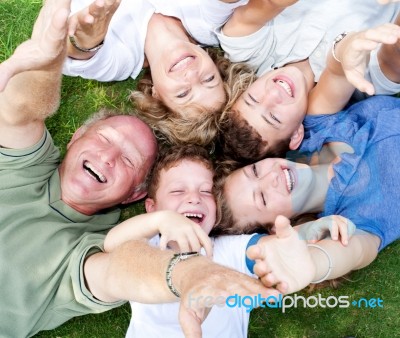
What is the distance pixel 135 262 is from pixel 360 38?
1.65m

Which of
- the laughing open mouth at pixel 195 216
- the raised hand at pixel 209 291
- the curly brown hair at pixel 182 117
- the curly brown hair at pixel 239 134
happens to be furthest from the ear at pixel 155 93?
the raised hand at pixel 209 291

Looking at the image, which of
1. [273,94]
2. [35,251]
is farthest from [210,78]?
[35,251]

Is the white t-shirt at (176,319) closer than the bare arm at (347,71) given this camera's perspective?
No

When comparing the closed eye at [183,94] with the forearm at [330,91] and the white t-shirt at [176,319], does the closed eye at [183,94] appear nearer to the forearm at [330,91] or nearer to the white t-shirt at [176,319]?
the forearm at [330,91]

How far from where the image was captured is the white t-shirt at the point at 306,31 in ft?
11.5

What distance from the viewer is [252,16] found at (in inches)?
134

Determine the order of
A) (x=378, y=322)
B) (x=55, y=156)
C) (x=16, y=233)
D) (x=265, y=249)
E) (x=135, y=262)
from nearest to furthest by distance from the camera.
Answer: (x=265, y=249) → (x=135, y=262) → (x=16, y=233) → (x=55, y=156) → (x=378, y=322)

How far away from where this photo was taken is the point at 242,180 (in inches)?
133

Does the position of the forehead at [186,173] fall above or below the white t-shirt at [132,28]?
below

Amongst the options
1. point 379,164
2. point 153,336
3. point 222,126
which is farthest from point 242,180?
point 153,336

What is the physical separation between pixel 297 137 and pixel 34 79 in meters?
1.67

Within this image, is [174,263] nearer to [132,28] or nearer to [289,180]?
[289,180]

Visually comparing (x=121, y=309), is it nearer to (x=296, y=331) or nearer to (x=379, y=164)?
(x=296, y=331)

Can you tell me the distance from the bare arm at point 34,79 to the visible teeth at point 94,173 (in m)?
0.33
